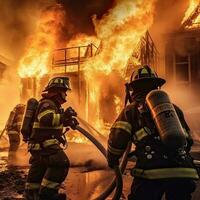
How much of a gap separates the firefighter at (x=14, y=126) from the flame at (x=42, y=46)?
7.22 meters

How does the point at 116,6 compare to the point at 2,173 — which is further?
the point at 116,6

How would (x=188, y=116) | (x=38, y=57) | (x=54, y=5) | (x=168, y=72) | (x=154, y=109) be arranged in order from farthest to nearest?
(x=54, y=5) < (x=38, y=57) < (x=168, y=72) < (x=188, y=116) < (x=154, y=109)

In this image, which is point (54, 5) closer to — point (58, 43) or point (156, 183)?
point (58, 43)

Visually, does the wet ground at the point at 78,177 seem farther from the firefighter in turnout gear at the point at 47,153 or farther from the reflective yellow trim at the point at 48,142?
the reflective yellow trim at the point at 48,142

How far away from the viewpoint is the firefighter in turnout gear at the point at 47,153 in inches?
190

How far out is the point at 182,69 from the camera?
15727mm

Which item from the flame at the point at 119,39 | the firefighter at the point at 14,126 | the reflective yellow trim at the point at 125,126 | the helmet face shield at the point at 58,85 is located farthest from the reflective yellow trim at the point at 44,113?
the flame at the point at 119,39

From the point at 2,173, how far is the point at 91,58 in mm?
10099

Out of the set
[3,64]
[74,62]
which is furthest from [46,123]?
[3,64]

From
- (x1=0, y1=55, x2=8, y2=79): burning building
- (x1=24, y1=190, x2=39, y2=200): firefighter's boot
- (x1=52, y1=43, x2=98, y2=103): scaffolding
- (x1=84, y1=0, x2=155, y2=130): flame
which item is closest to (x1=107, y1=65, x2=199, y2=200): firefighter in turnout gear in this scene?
(x1=24, y1=190, x2=39, y2=200): firefighter's boot

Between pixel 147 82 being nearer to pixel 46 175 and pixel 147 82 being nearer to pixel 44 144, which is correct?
pixel 44 144

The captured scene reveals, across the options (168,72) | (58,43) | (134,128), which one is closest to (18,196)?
(134,128)

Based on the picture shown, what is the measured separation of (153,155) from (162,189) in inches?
13.5

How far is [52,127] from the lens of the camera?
4.94 m
